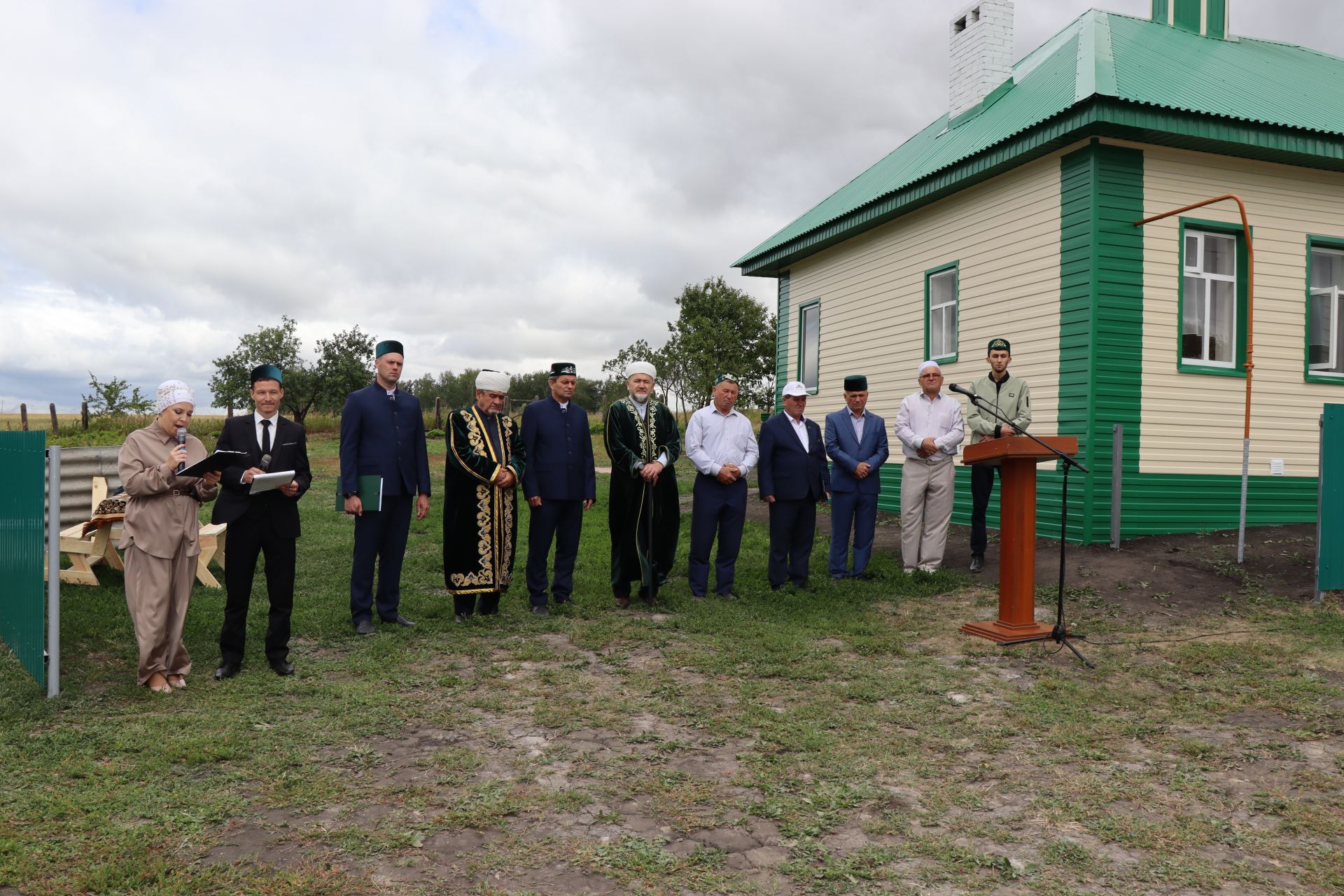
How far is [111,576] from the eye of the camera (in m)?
8.59

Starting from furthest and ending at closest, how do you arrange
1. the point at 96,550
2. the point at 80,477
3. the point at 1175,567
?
the point at 80,477, the point at 1175,567, the point at 96,550

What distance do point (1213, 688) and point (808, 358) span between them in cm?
1123

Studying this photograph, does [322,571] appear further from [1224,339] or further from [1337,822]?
[1224,339]

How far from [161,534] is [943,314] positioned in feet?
32.5

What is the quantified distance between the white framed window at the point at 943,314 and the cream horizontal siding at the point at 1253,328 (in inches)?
103

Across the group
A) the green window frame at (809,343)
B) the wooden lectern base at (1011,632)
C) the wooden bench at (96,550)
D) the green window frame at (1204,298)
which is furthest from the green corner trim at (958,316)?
the wooden bench at (96,550)

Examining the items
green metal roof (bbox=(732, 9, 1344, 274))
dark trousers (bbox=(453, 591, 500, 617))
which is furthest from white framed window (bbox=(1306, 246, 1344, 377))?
dark trousers (bbox=(453, 591, 500, 617))

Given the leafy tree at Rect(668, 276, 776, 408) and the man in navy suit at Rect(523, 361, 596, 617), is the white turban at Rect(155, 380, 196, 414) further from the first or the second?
the leafy tree at Rect(668, 276, 776, 408)

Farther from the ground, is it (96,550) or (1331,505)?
(1331,505)

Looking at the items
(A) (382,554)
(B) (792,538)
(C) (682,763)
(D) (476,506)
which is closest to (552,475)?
(D) (476,506)

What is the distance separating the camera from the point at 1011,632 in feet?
20.7

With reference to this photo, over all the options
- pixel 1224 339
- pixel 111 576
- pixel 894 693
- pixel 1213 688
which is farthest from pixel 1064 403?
pixel 111 576

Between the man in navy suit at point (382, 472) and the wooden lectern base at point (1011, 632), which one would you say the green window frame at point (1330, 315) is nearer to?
the wooden lectern base at point (1011, 632)

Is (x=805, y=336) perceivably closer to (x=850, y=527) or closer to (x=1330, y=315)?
(x=1330, y=315)
